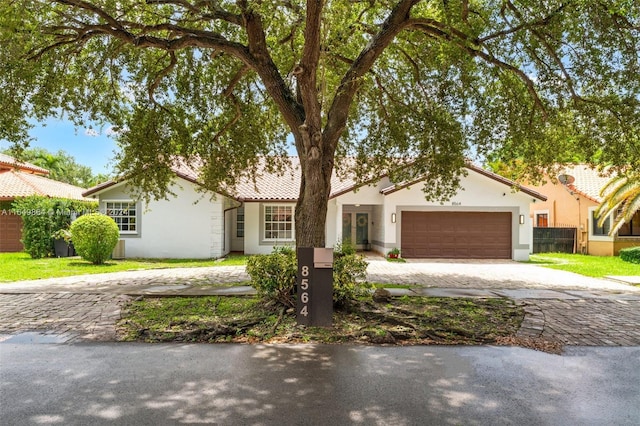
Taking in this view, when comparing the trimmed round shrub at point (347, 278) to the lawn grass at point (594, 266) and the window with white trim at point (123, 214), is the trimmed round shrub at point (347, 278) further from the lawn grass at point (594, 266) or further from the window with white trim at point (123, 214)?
the window with white trim at point (123, 214)

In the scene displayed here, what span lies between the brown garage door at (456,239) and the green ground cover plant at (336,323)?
36.2ft

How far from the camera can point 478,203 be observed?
759 inches

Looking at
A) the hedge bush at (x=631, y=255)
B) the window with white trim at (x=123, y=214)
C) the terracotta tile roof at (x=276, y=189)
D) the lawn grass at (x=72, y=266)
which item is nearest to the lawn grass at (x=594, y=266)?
the hedge bush at (x=631, y=255)

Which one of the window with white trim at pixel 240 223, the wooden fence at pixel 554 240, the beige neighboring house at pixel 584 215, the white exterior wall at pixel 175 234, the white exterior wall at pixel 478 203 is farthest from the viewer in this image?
the wooden fence at pixel 554 240

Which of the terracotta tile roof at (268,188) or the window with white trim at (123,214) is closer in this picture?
the window with white trim at (123,214)

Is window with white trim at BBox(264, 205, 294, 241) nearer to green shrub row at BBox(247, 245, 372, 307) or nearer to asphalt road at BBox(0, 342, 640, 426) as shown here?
green shrub row at BBox(247, 245, 372, 307)

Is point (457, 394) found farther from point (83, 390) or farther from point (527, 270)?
point (527, 270)

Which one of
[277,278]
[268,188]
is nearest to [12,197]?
[268,188]

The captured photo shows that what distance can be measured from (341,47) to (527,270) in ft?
34.3

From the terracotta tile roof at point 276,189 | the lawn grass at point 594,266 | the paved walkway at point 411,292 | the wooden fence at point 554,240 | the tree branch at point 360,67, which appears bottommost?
the lawn grass at point 594,266

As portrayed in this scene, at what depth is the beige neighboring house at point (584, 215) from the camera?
837 inches

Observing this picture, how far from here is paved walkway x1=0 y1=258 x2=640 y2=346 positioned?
21.7 ft

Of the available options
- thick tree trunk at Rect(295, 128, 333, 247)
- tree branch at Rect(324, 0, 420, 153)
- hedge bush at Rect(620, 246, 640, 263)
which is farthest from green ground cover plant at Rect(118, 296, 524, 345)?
hedge bush at Rect(620, 246, 640, 263)

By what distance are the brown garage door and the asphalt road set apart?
45.3 ft
